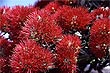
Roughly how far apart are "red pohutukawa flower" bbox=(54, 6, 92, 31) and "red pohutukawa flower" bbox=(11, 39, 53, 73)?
69 mm

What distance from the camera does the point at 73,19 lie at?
46cm

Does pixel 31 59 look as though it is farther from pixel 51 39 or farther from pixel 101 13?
pixel 101 13

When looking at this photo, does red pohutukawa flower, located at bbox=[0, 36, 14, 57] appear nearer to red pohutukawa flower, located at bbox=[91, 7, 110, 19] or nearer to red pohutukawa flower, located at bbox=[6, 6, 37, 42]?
red pohutukawa flower, located at bbox=[6, 6, 37, 42]

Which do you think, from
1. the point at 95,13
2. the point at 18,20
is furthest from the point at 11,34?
the point at 95,13

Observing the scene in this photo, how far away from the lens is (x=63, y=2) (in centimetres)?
61

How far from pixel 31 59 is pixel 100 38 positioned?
0.11m

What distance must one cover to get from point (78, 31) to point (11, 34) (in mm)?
113

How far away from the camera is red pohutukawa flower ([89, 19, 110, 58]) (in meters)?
0.44

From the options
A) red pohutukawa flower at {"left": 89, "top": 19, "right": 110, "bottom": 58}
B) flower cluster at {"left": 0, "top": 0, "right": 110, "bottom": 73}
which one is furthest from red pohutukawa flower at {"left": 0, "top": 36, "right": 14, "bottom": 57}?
red pohutukawa flower at {"left": 89, "top": 19, "right": 110, "bottom": 58}

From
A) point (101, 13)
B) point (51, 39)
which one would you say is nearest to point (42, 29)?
point (51, 39)

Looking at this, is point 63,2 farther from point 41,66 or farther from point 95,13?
point 41,66

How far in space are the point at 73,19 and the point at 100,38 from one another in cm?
5

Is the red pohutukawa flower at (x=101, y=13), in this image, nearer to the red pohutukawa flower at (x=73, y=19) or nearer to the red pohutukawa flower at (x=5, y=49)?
the red pohutukawa flower at (x=73, y=19)

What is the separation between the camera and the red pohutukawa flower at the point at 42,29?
44cm
